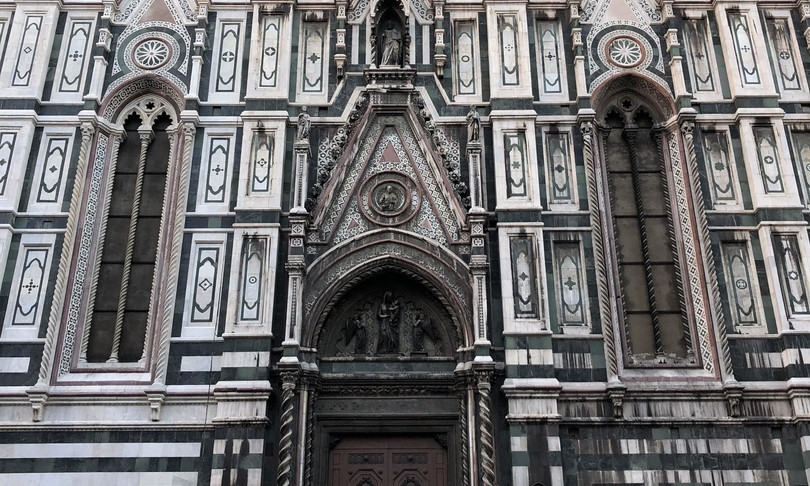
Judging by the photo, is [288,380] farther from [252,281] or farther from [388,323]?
[388,323]

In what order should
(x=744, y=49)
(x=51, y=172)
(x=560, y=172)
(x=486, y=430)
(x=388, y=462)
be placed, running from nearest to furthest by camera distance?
(x=486, y=430), (x=388, y=462), (x=51, y=172), (x=560, y=172), (x=744, y=49)

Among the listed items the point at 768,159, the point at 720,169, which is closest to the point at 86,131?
the point at 720,169

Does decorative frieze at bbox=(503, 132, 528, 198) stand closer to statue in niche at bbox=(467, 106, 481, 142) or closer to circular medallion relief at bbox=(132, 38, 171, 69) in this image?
statue in niche at bbox=(467, 106, 481, 142)

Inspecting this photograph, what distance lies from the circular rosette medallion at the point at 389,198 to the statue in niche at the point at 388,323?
1579mm

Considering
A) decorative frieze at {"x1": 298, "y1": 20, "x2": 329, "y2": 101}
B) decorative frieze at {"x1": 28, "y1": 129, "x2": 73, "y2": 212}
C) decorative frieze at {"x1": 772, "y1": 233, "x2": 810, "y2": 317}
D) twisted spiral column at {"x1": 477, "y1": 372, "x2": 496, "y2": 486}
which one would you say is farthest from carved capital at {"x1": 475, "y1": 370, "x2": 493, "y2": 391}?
decorative frieze at {"x1": 28, "y1": 129, "x2": 73, "y2": 212}

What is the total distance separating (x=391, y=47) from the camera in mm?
18109

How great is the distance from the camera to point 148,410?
15117mm

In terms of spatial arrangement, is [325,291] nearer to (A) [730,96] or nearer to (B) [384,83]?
(B) [384,83]

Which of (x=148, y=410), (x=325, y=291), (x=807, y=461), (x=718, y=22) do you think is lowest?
(x=807, y=461)

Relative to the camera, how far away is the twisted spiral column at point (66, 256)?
1531cm

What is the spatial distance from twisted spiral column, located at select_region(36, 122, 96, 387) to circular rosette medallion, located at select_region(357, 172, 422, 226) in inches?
227

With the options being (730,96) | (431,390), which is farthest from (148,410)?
(730,96)

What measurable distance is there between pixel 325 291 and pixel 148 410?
157 inches

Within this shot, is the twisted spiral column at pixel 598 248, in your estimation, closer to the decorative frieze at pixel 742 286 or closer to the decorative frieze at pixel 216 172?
the decorative frieze at pixel 742 286
